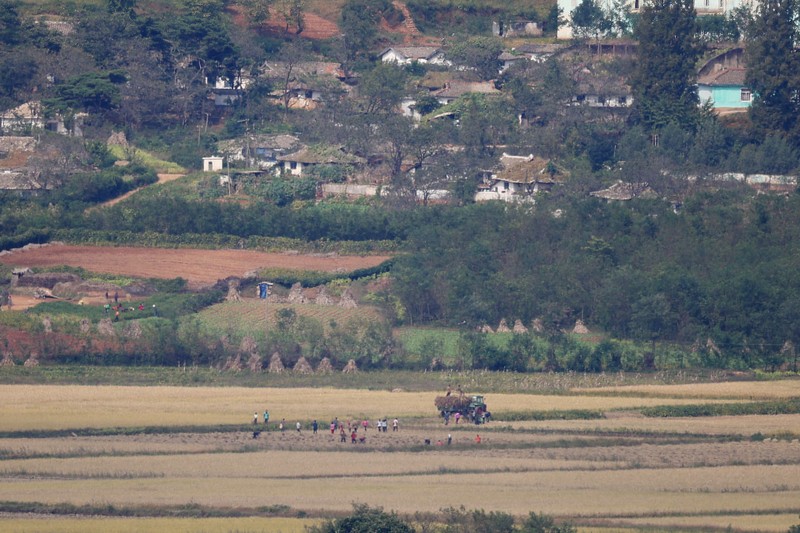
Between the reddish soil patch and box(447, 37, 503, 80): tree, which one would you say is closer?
the reddish soil patch

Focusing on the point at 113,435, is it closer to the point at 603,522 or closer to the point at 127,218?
the point at 603,522

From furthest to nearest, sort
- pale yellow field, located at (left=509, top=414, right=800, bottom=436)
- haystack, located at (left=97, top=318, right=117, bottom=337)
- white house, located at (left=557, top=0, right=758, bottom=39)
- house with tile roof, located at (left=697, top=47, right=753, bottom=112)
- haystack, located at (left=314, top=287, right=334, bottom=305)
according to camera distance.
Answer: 1. white house, located at (left=557, top=0, right=758, bottom=39)
2. house with tile roof, located at (left=697, top=47, right=753, bottom=112)
3. haystack, located at (left=314, top=287, right=334, bottom=305)
4. haystack, located at (left=97, top=318, right=117, bottom=337)
5. pale yellow field, located at (left=509, top=414, right=800, bottom=436)

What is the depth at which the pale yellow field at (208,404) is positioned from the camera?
53844 mm

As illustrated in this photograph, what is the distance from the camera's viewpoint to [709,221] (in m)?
76.8

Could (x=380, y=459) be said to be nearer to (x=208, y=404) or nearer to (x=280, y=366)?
(x=208, y=404)

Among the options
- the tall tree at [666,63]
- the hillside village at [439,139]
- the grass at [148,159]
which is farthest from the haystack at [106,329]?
the tall tree at [666,63]

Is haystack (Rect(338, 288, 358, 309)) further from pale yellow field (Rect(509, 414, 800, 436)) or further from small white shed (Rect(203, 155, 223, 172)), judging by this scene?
small white shed (Rect(203, 155, 223, 172))

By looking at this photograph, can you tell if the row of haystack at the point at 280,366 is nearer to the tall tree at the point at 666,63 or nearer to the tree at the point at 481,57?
the tall tree at the point at 666,63

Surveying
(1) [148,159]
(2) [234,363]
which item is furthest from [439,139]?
(2) [234,363]

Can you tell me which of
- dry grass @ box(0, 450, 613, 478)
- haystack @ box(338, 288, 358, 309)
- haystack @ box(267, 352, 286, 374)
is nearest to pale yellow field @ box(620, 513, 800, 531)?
dry grass @ box(0, 450, 613, 478)

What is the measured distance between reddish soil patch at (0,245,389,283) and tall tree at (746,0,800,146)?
21070 millimetres

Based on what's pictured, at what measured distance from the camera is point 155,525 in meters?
42.9

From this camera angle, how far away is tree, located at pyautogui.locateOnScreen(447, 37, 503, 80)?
10075cm

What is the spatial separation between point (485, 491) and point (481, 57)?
188ft
